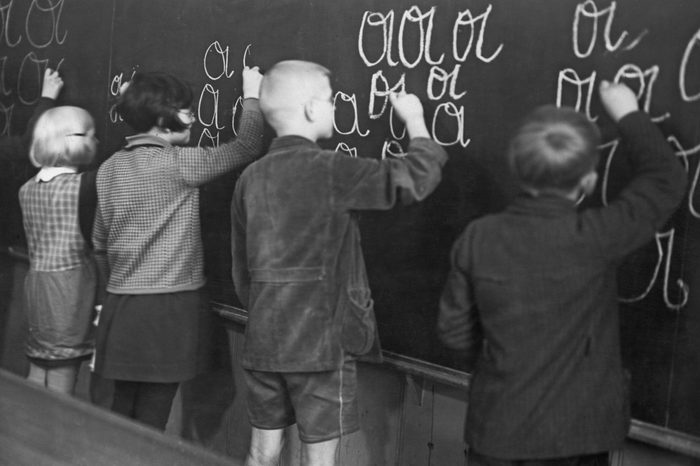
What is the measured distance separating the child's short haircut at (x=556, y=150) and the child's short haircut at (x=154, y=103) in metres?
1.14

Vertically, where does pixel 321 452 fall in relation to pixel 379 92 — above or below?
below

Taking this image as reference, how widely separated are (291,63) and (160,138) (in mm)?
553

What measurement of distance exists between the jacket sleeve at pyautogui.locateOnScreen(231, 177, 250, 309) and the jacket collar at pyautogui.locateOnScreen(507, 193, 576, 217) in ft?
2.38

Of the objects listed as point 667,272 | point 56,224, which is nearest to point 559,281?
point 667,272

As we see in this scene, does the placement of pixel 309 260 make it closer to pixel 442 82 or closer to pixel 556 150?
pixel 442 82

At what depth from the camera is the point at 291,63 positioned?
202cm

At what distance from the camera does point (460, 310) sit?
5.68 feet

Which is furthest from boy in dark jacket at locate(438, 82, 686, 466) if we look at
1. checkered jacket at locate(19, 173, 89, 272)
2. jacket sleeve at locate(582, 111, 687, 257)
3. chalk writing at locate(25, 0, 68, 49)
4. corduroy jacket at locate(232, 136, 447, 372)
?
chalk writing at locate(25, 0, 68, 49)

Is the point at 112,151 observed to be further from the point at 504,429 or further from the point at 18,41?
the point at 504,429

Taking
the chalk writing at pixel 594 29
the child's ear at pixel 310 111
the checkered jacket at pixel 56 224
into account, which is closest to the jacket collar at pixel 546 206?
the chalk writing at pixel 594 29

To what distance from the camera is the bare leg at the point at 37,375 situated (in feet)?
9.22

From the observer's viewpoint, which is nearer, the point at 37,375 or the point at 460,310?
the point at 460,310

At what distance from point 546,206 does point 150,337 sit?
4.10 ft

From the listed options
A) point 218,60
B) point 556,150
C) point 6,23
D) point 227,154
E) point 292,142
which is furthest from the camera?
point 6,23
